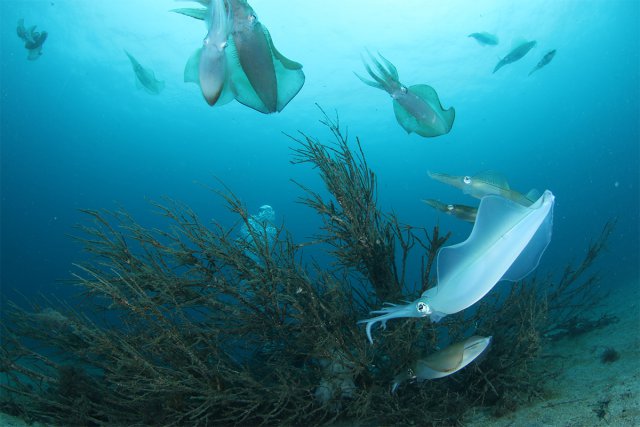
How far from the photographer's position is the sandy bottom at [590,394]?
10.3ft

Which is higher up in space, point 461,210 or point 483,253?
point 483,253

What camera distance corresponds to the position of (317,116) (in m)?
36.1

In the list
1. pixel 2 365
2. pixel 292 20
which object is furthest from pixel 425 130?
pixel 292 20

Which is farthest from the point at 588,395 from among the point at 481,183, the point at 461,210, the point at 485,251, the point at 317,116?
the point at 317,116

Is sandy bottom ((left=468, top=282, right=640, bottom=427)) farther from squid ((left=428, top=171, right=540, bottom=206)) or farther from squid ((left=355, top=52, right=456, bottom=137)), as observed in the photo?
squid ((left=355, top=52, right=456, bottom=137))

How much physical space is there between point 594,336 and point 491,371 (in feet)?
14.9

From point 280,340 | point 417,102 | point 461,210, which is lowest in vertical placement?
point 280,340

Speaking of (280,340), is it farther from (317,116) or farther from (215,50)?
(317,116)

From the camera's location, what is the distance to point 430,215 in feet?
214

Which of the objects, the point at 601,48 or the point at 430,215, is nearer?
the point at 601,48

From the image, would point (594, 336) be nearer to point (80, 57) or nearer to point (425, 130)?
point (425, 130)

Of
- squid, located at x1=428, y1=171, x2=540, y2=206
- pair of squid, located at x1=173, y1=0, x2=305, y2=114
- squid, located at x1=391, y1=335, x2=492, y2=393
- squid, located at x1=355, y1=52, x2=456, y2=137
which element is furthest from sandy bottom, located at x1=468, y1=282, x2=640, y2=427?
pair of squid, located at x1=173, y1=0, x2=305, y2=114

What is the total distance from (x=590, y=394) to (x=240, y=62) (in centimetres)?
477

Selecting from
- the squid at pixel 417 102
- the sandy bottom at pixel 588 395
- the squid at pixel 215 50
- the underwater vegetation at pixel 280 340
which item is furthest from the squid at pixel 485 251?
the sandy bottom at pixel 588 395
